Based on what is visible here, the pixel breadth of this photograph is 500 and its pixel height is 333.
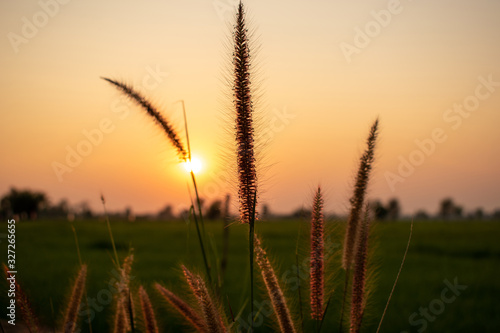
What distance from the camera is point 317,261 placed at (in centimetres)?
201

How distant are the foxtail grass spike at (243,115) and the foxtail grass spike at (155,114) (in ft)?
1.18

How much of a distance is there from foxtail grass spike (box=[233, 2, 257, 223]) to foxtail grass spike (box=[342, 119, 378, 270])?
0.53m

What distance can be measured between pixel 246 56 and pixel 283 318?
3.56 ft

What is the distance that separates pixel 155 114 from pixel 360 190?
999 mm

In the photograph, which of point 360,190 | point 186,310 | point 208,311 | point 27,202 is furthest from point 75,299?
point 27,202

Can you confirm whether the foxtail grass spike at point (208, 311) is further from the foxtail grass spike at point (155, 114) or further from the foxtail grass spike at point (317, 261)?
the foxtail grass spike at point (155, 114)

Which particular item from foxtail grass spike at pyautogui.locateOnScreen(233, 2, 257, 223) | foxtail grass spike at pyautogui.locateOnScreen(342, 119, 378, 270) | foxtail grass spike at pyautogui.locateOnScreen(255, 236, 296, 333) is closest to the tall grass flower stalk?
foxtail grass spike at pyautogui.locateOnScreen(233, 2, 257, 223)

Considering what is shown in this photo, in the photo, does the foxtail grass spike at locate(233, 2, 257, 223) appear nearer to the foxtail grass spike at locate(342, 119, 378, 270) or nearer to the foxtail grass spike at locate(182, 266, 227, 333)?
the foxtail grass spike at locate(182, 266, 227, 333)

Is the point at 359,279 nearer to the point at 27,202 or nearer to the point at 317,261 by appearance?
the point at 317,261

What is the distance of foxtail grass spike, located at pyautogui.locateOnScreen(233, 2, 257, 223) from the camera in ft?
5.79

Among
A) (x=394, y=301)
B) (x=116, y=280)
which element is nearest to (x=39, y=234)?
(x=394, y=301)

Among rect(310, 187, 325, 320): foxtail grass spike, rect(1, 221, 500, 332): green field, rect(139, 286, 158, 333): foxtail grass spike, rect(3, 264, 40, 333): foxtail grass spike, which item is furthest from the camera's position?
rect(1, 221, 500, 332): green field

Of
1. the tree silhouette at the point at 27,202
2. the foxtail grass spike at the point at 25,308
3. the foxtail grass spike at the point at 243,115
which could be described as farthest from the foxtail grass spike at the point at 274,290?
the tree silhouette at the point at 27,202

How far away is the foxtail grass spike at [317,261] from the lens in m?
1.98
